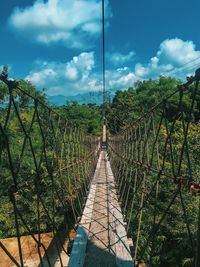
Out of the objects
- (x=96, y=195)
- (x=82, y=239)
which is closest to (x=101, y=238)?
(x=82, y=239)

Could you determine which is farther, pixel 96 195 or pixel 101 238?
pixel 96 195

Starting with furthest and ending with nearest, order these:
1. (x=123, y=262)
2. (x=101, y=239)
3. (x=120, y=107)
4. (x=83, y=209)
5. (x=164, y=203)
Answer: (x=120, y=107)
(x=164, y=203)
(x=83, y=209)
(x=101, y=239)
(x=123, y=262)

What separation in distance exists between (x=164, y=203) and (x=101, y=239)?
4.06 m

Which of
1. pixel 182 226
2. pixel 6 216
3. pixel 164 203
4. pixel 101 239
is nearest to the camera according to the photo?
pixel 101 239

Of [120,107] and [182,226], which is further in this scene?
[120,107]

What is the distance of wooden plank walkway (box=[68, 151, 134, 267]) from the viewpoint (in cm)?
264

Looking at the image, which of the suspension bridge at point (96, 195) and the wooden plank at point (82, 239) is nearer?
the suspension bridge at point (96, 195)

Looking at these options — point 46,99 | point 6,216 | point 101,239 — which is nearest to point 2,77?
point 101,239

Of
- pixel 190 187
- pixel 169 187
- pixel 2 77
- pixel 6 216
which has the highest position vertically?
pixel 2 77

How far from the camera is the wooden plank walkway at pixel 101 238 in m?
2.64

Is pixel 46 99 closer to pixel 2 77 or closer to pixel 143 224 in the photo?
pixel 143 224

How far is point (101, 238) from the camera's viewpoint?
3133mm

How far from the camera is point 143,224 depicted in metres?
6.50

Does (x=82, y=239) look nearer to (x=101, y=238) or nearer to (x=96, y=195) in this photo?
(x=101, y=238)
